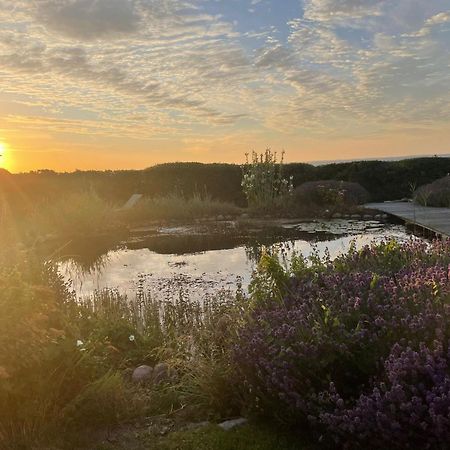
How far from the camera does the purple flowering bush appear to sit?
257 cm

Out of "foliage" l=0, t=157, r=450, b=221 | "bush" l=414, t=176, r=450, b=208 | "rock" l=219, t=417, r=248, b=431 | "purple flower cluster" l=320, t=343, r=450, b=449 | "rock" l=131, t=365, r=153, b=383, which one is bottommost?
"rock" l=131, t=365, r=153, b=383

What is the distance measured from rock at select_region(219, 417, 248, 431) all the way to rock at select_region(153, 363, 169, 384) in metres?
1.07

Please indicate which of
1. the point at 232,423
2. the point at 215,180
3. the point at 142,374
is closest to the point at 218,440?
the point at 232,423

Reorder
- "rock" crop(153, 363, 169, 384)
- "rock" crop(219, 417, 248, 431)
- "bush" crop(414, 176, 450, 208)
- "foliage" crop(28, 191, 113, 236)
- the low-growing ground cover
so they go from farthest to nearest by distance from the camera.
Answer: "bush" crop(414, 176, 450, 208), "foliage" crop(28, 191, 113, 236), "rock" crop(153, 363, 169, 384), "rock" crop(219, 417, 248, 431), the low-growing ground cover

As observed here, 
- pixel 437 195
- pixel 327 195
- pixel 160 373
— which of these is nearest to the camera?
pixel 160 373

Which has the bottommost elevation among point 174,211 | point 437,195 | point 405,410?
point 405,410

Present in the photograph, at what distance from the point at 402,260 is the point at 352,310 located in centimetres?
161

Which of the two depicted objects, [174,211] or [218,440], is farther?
[174,211]

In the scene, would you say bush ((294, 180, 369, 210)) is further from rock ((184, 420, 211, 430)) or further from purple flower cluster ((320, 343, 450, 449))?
purple flower cluster ((320, 343, 450, 449))

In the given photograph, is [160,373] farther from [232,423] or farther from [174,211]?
[174,211]

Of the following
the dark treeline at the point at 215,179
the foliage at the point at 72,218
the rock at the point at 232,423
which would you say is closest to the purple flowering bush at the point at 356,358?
the rock at the point at 232,423

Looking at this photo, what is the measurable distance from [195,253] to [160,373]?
6.66m

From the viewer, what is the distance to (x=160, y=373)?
4.40 metres

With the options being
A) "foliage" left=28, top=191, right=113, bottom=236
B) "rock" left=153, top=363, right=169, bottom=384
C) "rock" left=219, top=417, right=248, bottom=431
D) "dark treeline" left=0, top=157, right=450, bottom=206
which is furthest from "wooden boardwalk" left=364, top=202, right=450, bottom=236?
"foliage" left=28, top=191, right=113, bottom=236
